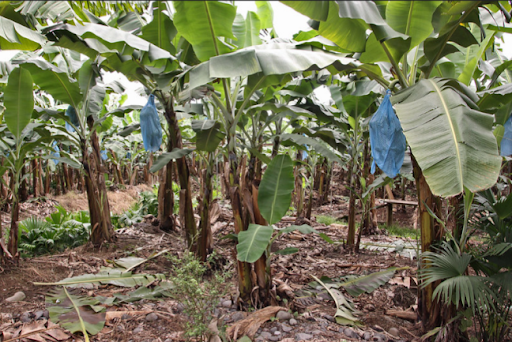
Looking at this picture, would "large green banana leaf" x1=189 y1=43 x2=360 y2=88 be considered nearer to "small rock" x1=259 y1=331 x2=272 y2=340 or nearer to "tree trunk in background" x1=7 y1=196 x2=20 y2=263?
"small rock" x1=259 y1=331 x2=272 y2=340

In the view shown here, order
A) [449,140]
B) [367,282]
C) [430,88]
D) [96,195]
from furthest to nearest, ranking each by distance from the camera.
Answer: [96,195], [367,282], [430,88], [449,140]

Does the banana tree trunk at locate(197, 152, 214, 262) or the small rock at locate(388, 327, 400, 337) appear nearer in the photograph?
the small rock at locate(388, 327, 400, 337)

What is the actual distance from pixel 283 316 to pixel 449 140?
1.80m

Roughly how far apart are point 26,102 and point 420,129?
3.69 m

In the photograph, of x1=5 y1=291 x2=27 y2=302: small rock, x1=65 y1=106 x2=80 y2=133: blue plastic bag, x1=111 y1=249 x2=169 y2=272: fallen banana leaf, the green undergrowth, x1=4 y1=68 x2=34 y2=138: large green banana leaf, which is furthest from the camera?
the green undergrowth

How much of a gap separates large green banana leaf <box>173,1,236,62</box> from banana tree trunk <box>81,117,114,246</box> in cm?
242

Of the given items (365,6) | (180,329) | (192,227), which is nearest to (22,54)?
(192,227)

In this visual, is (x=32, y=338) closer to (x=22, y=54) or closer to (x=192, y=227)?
(x=192, y=227)

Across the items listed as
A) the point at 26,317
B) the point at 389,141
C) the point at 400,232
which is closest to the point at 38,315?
the point at 26,317

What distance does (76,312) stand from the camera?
7.87ft

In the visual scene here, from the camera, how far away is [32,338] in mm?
2158

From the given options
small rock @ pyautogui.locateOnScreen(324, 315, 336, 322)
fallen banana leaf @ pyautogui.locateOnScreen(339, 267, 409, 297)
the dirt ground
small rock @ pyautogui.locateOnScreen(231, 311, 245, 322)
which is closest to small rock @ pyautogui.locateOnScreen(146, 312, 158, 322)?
the dirt ground

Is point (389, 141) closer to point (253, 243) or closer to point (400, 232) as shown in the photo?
point (253, 243)

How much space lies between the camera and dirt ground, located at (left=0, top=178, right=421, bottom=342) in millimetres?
2309
